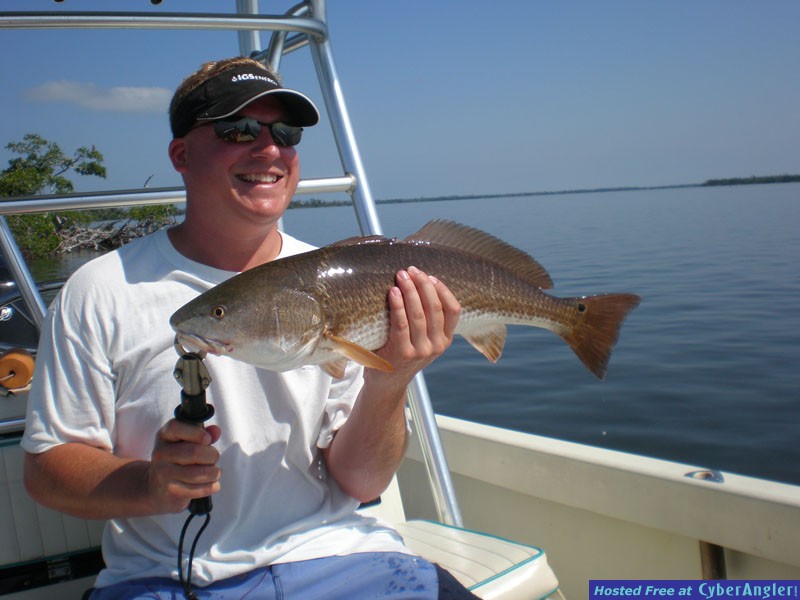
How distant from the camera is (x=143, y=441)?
209 cm

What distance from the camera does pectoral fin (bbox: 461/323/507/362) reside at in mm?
2459

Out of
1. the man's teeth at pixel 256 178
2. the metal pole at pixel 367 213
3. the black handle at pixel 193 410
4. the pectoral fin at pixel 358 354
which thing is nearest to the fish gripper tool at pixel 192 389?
the black handle at pixel 193 410

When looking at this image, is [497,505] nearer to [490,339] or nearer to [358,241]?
[490,339]

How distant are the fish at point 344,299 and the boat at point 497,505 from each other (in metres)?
0.79

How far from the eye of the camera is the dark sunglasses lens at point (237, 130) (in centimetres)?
219

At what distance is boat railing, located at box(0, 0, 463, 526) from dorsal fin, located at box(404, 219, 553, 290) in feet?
2.50

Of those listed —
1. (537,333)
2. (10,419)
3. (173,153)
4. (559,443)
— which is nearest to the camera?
(173,153)

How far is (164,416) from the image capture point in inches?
81.1

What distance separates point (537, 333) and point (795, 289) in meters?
6.57

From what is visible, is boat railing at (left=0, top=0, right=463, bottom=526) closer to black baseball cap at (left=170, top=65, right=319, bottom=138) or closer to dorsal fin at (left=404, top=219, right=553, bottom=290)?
black baseball cap at (left=170, top=65, right=319, bottom=138)

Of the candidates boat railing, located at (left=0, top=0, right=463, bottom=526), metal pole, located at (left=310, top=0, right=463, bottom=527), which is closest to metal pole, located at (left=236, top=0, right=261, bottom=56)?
boat railing, located at (left=0, top=0, right=463, bottom=526)

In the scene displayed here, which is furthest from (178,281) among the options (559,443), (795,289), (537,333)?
(795,289)

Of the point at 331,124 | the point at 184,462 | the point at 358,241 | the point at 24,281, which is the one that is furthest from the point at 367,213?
the point at 184,462

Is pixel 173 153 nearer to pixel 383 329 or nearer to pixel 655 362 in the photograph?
pixel 383 329
